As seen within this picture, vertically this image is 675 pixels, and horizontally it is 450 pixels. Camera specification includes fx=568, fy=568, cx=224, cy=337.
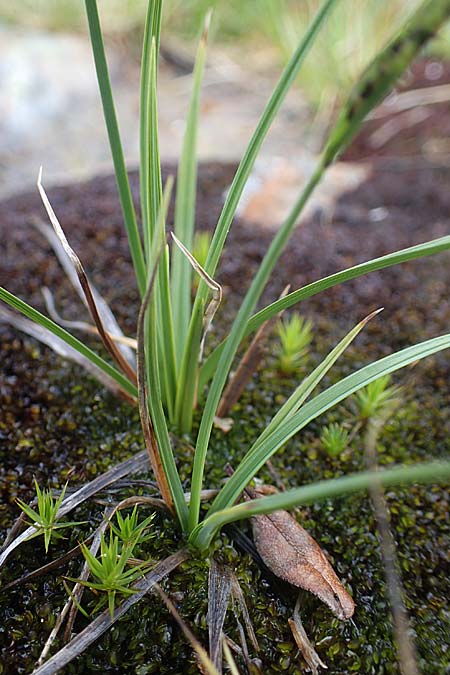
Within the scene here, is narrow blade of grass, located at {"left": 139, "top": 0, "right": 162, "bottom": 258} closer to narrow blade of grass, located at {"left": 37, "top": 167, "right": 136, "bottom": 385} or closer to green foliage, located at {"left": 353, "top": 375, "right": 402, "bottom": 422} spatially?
narrow blade of grass, located at {"left": 37, "top": 167, "right": 136, "bottom": 385}

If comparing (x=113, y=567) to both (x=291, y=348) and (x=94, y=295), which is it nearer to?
(x=291, y=348)

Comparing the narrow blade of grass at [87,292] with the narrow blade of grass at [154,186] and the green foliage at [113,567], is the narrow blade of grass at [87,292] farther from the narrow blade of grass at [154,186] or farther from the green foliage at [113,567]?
the green foliage at [113,567]

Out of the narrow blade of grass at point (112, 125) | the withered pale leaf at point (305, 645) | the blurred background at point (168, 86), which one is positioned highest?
the blurred background at point (168, 86)

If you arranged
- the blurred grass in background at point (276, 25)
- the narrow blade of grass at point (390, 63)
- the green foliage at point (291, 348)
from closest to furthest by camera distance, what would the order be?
the narrow blade of grass at point (390, 63)
the green foliage at point (291, 348)
the blurred grass in background at point (276, 25)

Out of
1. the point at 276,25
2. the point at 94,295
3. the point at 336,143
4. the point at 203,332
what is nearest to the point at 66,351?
the point at 94,295

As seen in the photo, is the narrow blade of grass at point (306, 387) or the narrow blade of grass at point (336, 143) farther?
the narrow blade of grass at point (306, 387)

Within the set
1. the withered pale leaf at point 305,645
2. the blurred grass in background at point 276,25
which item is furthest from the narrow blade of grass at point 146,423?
the blurred grass in background at point 276,25

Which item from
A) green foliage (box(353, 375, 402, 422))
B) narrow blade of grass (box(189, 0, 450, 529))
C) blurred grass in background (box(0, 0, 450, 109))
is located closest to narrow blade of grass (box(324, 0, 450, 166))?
narrow blade of grass (box(189, 0, 450, 529))
